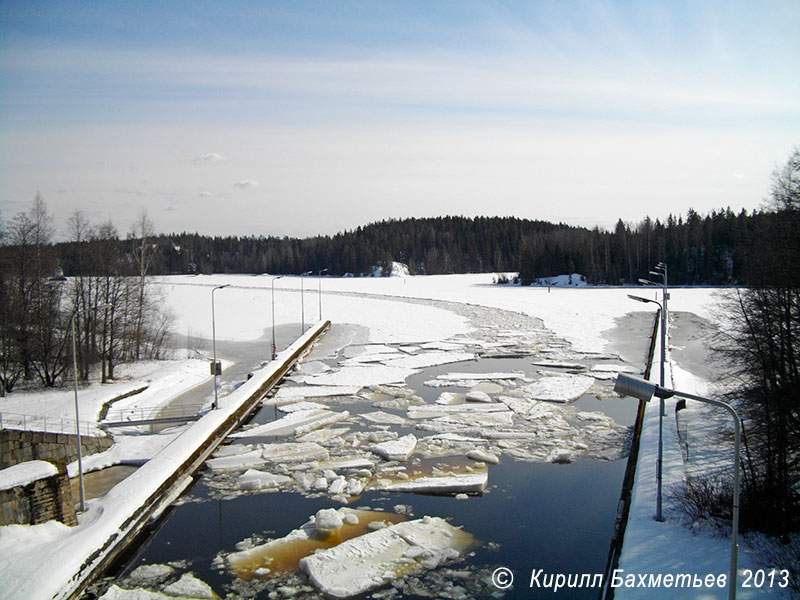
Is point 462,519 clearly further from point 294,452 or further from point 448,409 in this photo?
point 448,409

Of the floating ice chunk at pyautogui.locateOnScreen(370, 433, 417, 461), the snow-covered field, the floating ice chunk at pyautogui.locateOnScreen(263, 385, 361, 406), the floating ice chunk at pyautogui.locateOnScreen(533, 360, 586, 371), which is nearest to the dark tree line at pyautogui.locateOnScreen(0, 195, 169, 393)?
the snow-covered field

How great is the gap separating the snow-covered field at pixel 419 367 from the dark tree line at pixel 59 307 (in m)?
2.38

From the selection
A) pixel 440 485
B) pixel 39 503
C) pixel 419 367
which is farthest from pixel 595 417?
pixel 39 503

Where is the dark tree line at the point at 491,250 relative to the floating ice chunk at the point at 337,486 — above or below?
above

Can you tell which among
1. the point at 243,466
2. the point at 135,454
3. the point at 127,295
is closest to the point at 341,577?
the point at 243,466

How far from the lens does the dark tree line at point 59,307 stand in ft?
101

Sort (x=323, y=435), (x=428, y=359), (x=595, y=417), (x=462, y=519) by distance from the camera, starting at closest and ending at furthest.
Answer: (x=462, y=519) → (x=323, y=435) → (x=595, y=417) → (x=428, y=359)

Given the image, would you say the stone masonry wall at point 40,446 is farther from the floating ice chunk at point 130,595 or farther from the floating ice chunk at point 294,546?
the floating ice chunk at point 294,546

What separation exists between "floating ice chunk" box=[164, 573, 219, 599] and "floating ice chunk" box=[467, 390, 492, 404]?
51.7 feet

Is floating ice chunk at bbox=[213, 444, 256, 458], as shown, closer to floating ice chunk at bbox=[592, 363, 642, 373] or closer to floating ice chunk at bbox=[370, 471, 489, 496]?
floating ice chunk at bbox=[370, 471, 489, 496]

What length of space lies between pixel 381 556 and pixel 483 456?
22.1ft

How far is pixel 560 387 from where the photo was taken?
28.2 m

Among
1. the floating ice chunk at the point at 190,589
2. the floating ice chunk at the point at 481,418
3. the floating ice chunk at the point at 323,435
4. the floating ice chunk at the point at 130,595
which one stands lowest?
the floating ice chunk at the point at 130,595

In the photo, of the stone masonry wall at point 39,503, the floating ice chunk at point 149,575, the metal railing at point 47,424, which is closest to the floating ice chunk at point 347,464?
the floating ice chunk at point 149,575
